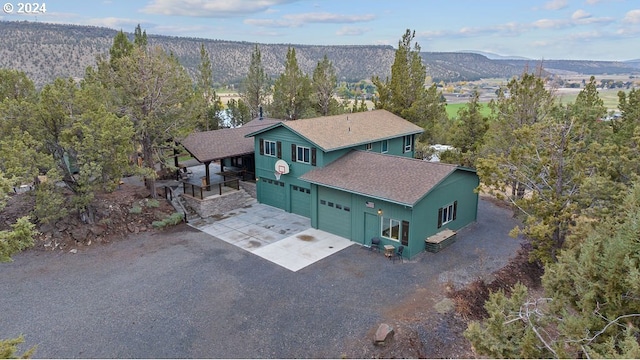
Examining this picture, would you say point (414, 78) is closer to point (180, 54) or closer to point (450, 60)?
point (180, 54)

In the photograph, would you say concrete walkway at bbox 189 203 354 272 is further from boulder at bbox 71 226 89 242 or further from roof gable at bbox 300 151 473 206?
boulder at bbox 71 226 89 242

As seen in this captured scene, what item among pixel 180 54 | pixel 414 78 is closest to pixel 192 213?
pixel 414 78

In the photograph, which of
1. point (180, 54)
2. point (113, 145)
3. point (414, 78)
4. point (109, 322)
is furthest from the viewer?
point (180, 54)

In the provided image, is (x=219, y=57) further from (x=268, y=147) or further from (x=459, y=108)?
(x=268, y=147)

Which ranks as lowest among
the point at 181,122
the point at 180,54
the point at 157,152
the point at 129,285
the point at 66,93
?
the point at 129,285

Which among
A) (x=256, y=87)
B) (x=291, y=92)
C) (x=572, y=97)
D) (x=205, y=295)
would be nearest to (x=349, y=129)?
(x=205, y=295)

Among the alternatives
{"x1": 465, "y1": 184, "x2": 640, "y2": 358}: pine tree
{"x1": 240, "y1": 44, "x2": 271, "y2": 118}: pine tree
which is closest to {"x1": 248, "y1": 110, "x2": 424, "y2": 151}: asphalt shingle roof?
{"x1": 465, "y1": 184, "x2": 640, "y2": 358}: pine tree
